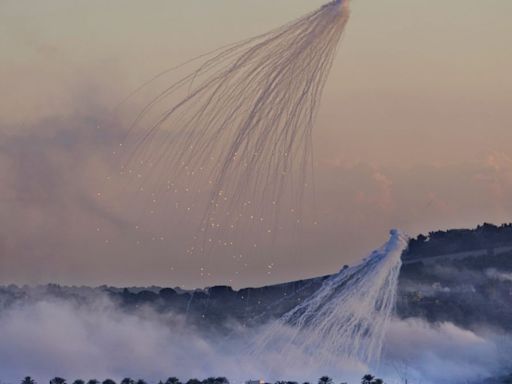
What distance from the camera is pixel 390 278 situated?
14625cm

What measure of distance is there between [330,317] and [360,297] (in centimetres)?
2016

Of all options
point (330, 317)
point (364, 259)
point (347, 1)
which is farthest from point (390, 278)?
point (347, 1)

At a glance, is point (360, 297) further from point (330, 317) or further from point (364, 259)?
point (330, 317)

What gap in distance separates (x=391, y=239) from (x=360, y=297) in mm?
15188

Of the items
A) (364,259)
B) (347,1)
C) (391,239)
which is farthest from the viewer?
(364,259)

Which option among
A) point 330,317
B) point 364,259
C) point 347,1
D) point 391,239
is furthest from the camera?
point 330,317

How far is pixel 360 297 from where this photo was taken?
152 meters

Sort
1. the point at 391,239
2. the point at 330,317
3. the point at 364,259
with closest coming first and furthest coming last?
1. the point at 391,239
2. the point at 364,259
3. the point at 330,317

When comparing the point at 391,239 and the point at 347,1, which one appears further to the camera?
the point at 391,239

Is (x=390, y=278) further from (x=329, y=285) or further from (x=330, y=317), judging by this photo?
(x=330, y=317)

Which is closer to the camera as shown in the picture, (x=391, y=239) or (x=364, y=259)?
(x=391, y=239)

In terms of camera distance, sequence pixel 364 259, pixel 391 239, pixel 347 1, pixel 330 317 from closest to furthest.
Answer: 1. pixel 347 1
2. pixel 391 239
3. pixel 364 259
4. pixel 330 317

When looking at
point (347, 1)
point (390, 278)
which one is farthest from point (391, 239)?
point (347, 1)

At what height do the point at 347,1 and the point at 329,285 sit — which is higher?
the point at 347,1
